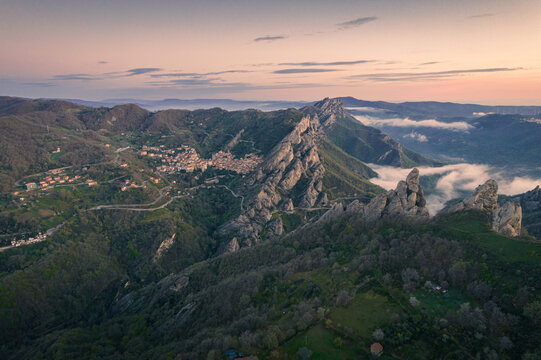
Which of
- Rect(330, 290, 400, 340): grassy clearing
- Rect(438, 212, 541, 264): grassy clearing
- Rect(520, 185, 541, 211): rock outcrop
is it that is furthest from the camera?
Rect(520, 185, 541, 211): rock outcrop

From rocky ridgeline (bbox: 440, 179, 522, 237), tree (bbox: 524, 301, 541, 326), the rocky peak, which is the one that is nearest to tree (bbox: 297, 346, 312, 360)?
tree (bbox: 524, 301, 541, 326)

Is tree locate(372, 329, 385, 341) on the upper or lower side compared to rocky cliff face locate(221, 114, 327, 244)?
upper

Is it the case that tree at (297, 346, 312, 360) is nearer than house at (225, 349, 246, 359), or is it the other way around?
tree at (297, 346, 312, 360)

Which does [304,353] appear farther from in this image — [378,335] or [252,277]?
[252,277]

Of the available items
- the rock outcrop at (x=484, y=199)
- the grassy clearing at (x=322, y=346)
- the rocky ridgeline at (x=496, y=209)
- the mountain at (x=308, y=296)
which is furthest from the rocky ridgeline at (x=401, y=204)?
the grassy clearing at (x=322, y=346)

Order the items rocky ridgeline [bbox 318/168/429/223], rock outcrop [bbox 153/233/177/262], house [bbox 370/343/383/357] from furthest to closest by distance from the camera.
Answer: rock outcrop [bbox 153/233/177/262] < rocky ridgeline [bbox 318/168/429/223] < house [bbox 370/343/383/357]

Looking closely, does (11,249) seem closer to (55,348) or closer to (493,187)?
(55,348)

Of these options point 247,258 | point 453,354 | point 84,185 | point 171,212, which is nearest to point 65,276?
point 171,212

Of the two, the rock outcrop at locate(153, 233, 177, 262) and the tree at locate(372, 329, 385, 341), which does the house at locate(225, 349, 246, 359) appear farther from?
the rock outcrop at locate(153, 233, 177, 262)

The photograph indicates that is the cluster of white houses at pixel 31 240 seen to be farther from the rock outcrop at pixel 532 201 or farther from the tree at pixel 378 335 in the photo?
the rock outcrop at pixel 532 201
